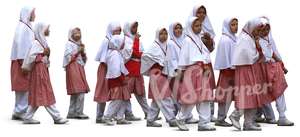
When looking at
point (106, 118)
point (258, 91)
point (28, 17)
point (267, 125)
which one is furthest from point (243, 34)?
point (28, 17)

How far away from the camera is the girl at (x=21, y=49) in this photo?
569 inches

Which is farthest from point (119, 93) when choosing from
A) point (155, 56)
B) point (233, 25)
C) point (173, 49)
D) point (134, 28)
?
point (233, 25)

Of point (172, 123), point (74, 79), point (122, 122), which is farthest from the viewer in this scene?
point (74, 79)

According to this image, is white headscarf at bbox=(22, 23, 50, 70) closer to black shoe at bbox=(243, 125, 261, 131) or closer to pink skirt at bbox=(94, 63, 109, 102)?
pink skirt at bbox=(94, 63, 109, 102)

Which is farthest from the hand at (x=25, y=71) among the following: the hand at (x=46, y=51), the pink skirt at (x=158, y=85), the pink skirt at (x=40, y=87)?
the pink skirt at (x=158, y=85)

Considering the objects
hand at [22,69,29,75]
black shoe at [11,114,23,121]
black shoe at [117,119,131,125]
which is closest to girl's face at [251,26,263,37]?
black shoe at [117,119,131,125]

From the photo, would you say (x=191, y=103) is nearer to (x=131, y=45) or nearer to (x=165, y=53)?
(x=165, y=53)

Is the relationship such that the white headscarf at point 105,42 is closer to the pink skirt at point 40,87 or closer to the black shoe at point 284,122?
the pink skirt at point 40,87

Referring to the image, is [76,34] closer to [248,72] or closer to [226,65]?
[226,65]

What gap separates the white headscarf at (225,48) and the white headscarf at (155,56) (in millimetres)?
987

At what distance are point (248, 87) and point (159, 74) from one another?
1.70 metres

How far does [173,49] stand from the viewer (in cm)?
1360

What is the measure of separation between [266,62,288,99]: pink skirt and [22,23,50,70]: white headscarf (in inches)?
157

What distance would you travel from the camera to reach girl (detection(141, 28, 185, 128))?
44.2 ft
